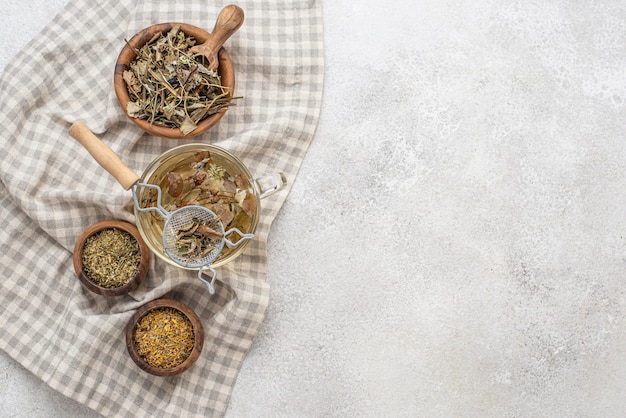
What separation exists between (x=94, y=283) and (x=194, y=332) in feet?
1.05

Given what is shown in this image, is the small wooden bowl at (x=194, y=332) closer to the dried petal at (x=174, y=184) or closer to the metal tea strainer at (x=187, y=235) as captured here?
the metal tea strainer at (x=187, y=235)

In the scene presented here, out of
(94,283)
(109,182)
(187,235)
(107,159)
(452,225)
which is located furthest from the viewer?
(452,225)

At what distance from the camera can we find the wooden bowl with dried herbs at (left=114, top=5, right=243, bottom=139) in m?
1.76

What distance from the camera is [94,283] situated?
176cm

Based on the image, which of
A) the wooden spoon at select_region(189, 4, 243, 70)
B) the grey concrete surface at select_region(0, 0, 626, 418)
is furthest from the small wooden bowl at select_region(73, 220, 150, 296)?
the wooden spoon at select_region(189, 4, 243, 70)

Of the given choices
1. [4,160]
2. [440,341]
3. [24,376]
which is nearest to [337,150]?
[440,341]

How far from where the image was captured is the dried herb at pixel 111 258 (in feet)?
5.81

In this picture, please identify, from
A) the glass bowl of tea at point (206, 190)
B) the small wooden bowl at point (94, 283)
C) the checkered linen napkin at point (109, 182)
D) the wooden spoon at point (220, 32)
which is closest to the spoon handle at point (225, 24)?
the wooden spoon at point (220, 32)

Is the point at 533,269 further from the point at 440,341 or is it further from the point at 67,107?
the point at 67,107

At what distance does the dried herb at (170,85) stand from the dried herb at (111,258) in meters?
0.36

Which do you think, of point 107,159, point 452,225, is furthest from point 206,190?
point 452,225

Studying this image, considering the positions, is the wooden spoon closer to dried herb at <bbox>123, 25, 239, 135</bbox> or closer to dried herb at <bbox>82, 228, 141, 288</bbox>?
dried herb at <bbox>123, 25, 239, 135</bbox>

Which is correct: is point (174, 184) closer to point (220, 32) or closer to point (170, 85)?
point (170, 85)

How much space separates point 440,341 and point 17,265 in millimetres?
1345
